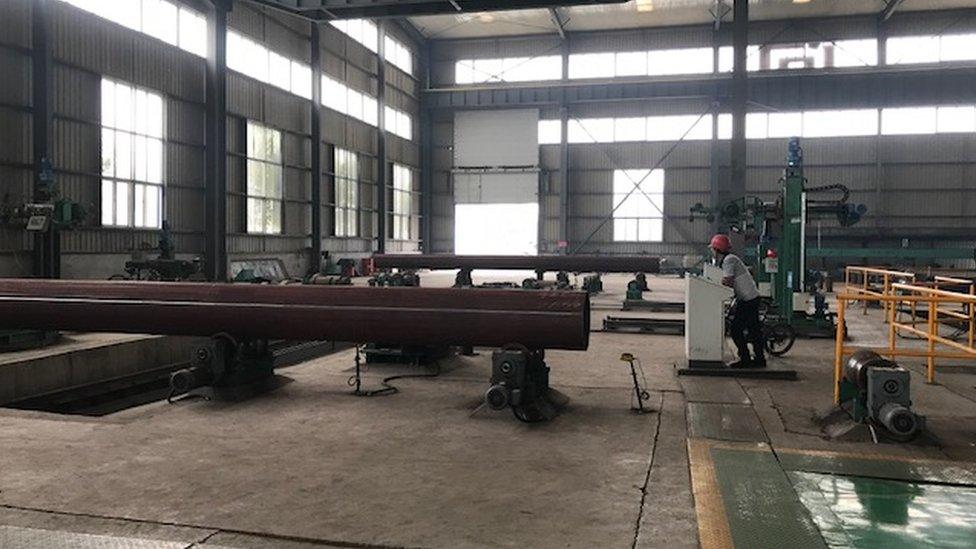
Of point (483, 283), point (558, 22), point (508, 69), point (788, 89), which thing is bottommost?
point (483, 283)

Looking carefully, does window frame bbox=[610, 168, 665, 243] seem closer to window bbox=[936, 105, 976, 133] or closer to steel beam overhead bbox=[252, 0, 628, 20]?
window bbox=[936, 105, 976, 133]

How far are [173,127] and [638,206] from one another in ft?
69.0

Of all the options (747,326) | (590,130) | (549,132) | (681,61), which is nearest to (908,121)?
(681,61)

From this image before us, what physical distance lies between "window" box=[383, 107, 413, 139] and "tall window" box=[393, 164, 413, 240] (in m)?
1.60

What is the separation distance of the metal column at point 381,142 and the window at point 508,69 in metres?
5.70

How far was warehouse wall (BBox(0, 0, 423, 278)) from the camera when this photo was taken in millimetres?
14602

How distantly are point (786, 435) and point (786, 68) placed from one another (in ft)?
90.4

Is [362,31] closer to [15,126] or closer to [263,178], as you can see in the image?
[263,178]

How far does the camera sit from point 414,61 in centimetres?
3494

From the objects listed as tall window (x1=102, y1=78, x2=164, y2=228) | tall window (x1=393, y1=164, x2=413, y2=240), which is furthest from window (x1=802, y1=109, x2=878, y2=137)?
tall window (x1=102, y1=78, x2=164, y2=228)

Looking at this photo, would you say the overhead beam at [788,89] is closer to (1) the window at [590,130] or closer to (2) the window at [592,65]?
(1) the window at [590,130]

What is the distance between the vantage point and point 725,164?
31703 mm

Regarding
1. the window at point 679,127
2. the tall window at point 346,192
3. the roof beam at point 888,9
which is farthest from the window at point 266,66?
the roof beam at point 888,9

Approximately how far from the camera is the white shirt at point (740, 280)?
8.31m
